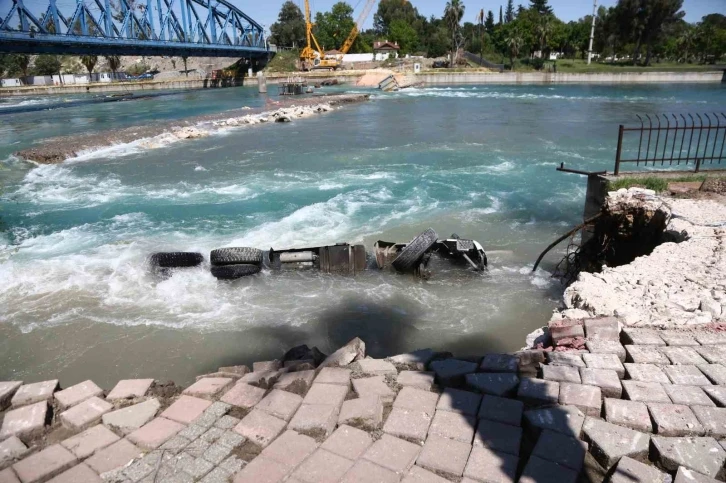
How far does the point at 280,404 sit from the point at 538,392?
7.26 feet

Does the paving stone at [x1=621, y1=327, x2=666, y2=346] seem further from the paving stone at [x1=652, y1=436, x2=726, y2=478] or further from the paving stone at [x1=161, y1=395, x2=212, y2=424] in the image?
the paving stone at [x1=161, y1=395, x2=212, y2=424]

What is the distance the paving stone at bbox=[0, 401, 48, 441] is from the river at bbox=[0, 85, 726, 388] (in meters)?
2.23

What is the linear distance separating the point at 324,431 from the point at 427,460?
85cm

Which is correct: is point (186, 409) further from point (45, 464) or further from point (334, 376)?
point (334, 376)

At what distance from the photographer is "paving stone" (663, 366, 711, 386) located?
3.84 m

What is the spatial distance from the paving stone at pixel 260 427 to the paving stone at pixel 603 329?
3.25m

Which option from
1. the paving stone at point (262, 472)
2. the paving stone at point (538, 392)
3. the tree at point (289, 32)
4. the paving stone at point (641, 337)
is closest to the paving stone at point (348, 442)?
the paving stone at point (262, 472)

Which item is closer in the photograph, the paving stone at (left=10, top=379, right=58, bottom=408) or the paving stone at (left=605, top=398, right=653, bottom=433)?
the paving stone at (left=605, top=398, right=653, bottom=433)

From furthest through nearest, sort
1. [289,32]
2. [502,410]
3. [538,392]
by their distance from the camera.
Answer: [289,32]
[538,392]
[502,410]

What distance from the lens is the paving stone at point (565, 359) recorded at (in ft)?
14.0

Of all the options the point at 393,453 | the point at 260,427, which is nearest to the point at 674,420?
the point at 393,453

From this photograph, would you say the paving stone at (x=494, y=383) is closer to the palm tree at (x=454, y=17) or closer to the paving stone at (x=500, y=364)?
the paving stone at (x=500, y=364)

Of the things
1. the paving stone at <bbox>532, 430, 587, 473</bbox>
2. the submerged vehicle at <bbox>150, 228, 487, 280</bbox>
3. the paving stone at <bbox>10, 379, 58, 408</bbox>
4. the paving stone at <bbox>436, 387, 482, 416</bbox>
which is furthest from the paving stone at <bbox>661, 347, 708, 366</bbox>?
the paving stone at <bbox>10, 379, 58, 408</bbox>

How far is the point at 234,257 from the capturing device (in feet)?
31.1
